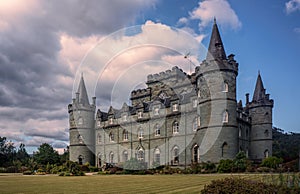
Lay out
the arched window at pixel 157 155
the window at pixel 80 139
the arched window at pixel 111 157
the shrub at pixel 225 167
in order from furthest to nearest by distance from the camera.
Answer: the window at pixel 80 139 < the arched window at pixel 111 157 < the arched window at pixel 157 155 < the shrub at pixel 225 167

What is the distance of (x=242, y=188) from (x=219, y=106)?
2659 centimetres

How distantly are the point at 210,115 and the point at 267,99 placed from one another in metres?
13.1

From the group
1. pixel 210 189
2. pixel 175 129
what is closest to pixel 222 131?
pixel 175 129

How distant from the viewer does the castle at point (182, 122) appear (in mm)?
36125

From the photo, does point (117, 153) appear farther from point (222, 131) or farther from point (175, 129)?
point (222, 131)

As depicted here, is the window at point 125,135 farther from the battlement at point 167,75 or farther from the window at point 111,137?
the battlement at point 167,75

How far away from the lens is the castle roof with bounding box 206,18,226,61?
37703mm

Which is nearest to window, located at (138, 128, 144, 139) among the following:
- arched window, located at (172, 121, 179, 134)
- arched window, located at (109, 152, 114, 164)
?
arched window, located at (172, 121, 179, 134)

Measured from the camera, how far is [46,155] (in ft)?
209

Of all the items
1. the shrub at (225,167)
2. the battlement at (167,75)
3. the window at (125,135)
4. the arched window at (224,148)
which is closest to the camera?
the shrub at (225,167)

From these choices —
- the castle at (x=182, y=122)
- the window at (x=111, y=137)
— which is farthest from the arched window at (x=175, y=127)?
the window at (x=111, y=137)

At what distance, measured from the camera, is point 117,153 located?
52.0 meters

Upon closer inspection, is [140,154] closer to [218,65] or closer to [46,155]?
[218,65]

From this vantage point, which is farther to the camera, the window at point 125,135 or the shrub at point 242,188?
the window at point 125,135
